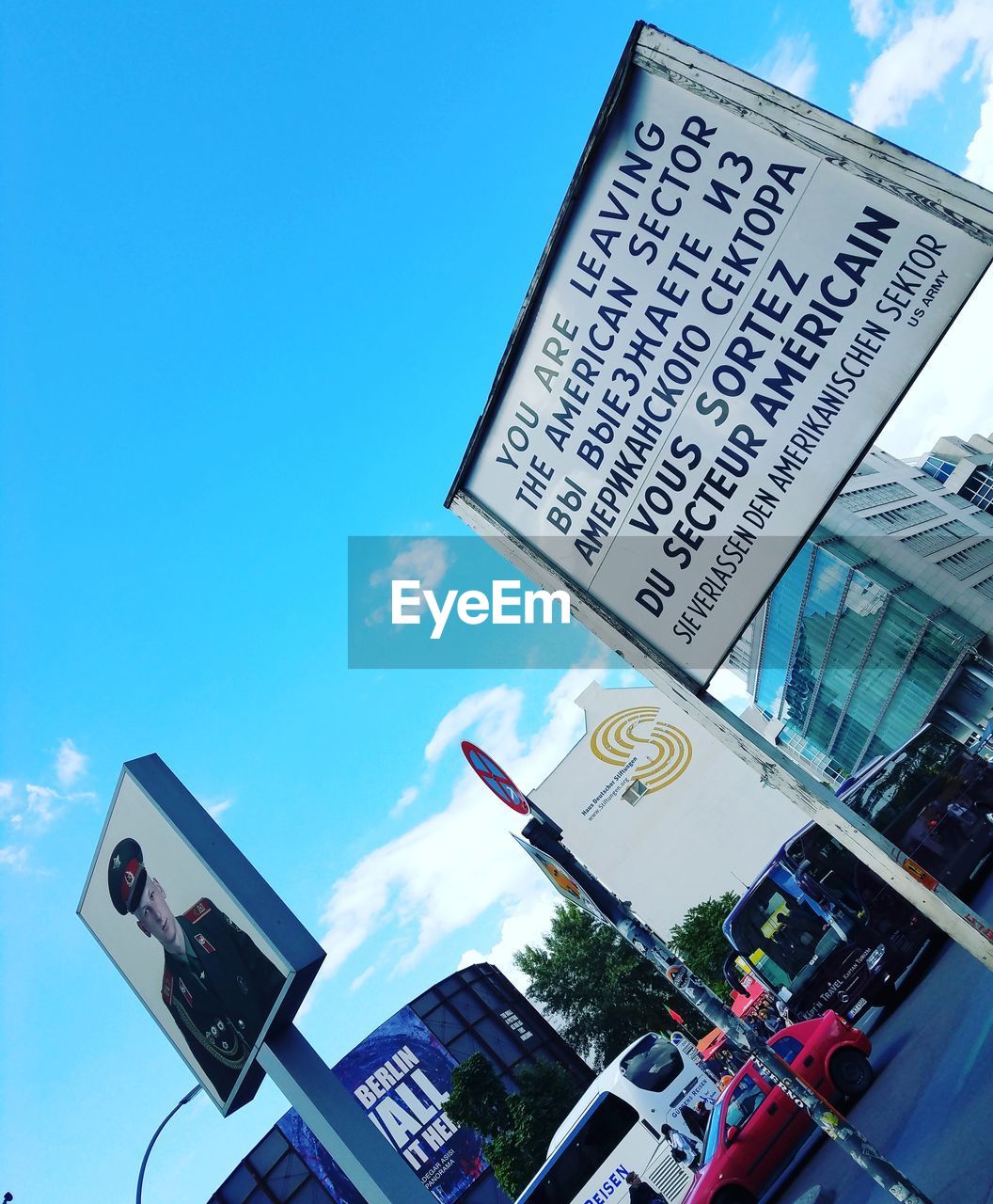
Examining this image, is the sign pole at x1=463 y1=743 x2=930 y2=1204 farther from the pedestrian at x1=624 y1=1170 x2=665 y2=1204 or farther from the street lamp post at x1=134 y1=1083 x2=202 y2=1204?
the street lamp post at x1=134 y1=1083 x2=202 y2=1204

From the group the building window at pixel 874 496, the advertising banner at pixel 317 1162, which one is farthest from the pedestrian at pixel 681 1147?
the building window at pixel 874 496

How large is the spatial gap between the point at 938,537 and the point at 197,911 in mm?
56154

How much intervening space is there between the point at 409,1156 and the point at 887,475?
5458 cm

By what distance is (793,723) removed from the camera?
204 ft

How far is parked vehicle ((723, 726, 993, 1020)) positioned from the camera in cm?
1443

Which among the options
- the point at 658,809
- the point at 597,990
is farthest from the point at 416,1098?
the point at 658,809

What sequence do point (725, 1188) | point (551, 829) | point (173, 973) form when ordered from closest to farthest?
point (551, 829), point (173, 973), point (725, 1188)

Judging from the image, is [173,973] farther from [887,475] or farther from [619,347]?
[887,475]

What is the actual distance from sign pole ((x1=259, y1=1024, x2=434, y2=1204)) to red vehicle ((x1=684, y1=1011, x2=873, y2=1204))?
5800 mm

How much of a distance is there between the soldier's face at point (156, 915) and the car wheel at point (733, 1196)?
26.5 feet

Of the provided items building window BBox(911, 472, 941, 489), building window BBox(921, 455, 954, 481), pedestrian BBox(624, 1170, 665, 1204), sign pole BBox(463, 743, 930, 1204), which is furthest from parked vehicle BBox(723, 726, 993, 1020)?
building window BBox(921, 455, 954, 481)

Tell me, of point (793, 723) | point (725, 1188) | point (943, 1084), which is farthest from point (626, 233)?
point (793, 723)

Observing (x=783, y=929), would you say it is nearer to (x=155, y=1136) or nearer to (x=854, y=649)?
(x=155, y=1136)

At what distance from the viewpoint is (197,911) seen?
8719mm
